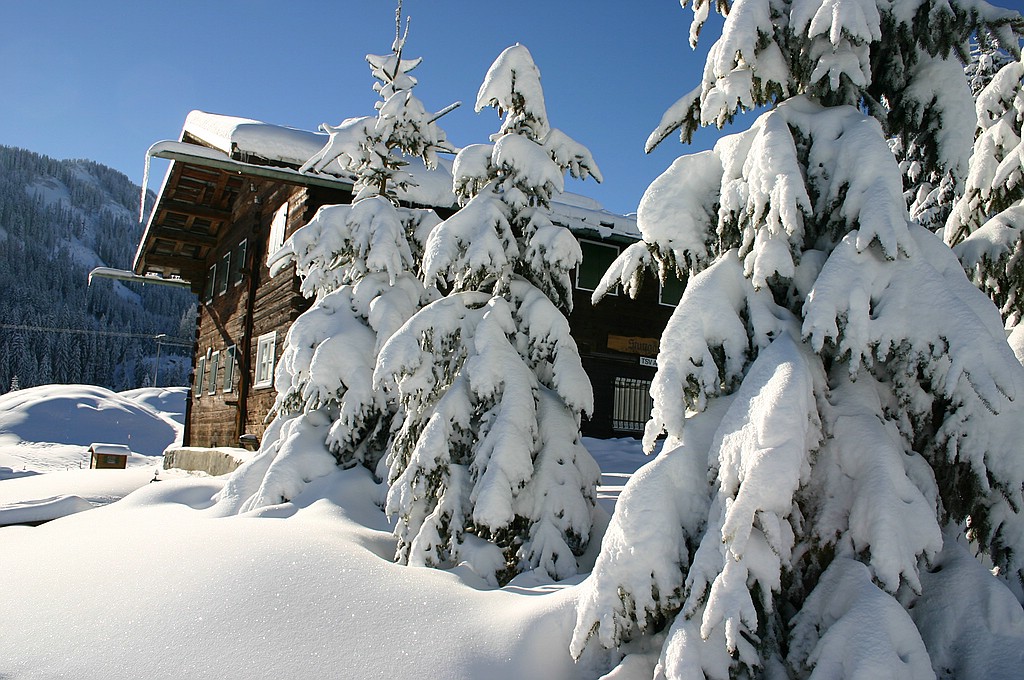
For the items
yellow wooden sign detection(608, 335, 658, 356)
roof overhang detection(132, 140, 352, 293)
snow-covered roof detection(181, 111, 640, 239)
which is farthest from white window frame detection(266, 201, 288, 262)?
yellow wooden sign detection(608, 335, 658, 356)

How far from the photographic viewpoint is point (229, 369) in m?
21.3

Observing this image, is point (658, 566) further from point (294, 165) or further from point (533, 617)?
point (294, 165)

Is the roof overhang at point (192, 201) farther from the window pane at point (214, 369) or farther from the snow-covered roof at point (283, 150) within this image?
the window pane at point (214, 369)

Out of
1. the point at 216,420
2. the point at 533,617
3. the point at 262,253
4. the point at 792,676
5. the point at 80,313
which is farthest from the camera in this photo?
Result: the point at 80,313

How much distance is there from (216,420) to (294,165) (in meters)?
9.27

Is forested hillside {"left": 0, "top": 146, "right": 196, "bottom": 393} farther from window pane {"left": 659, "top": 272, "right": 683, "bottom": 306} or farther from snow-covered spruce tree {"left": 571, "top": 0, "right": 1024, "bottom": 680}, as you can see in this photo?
snow-covered spruce tree {"left": 571, "top": 0, "right": 1024, "bottom": 680}

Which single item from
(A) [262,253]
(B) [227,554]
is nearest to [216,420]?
(A) [262,253]

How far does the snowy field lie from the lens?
390 centimetres

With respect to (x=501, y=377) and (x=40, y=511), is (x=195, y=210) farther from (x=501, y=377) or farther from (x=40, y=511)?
(x=501, y=377)

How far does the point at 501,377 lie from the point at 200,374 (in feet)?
68.8

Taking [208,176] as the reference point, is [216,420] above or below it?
below

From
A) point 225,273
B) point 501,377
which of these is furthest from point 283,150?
point 501,377

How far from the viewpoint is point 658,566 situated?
3420 millimetres

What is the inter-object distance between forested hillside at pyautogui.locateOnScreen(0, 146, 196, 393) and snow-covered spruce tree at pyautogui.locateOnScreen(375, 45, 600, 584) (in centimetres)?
5460
